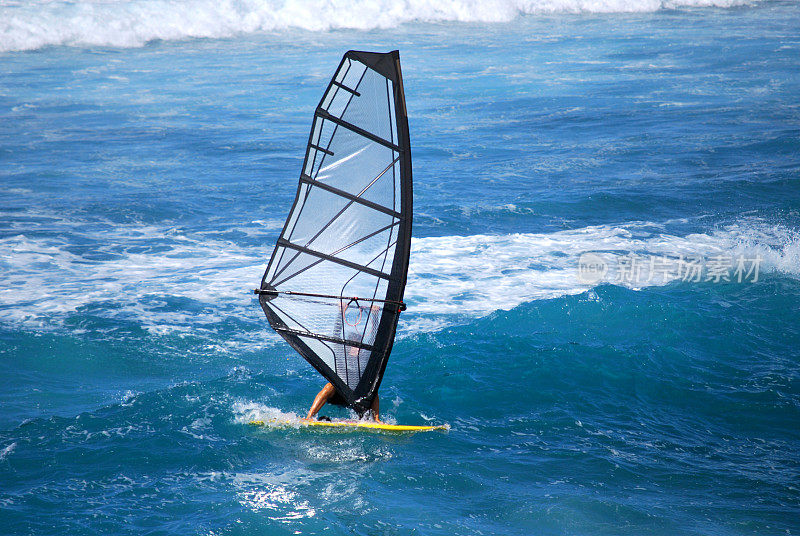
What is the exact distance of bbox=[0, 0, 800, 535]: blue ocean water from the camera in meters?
5.86

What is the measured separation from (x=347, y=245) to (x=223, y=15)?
34588mm

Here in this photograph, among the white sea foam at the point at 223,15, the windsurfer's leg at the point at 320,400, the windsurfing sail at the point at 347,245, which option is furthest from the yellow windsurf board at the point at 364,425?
the white sea foam at the point at 223,15

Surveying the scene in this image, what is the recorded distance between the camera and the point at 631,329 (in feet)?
30.3

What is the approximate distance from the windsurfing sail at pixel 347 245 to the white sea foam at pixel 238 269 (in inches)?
122

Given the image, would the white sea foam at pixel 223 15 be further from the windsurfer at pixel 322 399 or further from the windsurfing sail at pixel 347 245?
the windsurfer at pixel 322 399

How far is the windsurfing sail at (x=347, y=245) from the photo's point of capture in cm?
629

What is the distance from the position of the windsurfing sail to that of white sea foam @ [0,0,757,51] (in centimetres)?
3087

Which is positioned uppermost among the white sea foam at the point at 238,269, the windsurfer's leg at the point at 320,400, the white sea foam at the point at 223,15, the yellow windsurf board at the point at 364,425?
the white sea foam at the point at 223,15

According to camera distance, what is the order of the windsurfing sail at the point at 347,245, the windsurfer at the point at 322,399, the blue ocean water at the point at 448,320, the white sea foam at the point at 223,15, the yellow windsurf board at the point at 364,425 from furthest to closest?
the white sea foam at the point at 223,15 → the windsurfer at the point at 322,399 → the yellow windsurf board at the point at 364,425 → the windsurfing sail at the point at 347,245 → the blue ocean water at the point at 448,320

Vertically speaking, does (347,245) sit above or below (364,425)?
above

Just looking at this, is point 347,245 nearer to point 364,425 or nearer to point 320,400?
point 320,400

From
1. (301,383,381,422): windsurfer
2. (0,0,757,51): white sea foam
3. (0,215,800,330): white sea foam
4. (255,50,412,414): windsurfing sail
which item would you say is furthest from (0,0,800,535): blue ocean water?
(0,0,757,51): white sea foam

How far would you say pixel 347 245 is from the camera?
6.50m

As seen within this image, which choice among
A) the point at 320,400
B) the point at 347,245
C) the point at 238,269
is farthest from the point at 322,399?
the point at 238,269
